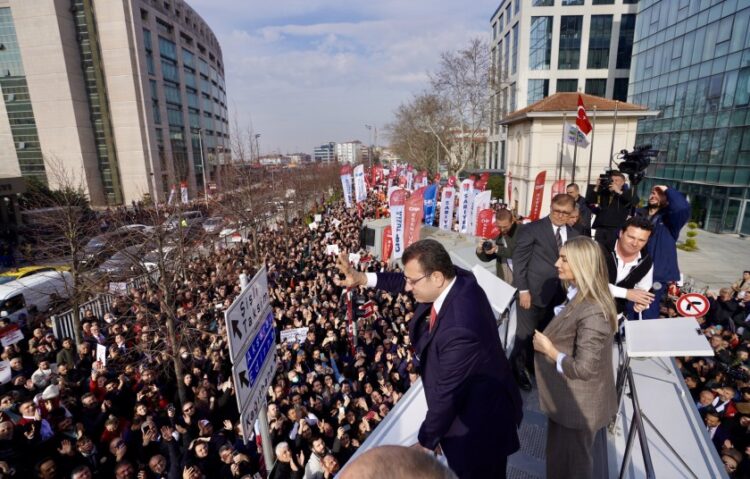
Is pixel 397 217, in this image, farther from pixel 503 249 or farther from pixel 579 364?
pixel 579 364

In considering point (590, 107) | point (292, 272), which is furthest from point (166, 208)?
point (590, 107)

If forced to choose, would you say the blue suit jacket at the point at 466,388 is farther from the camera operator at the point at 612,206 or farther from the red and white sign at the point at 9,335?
the red and white sign at the point at 9,335

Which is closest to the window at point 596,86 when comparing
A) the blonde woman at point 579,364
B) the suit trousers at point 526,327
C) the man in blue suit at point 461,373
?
the suit trousers at point 526,327

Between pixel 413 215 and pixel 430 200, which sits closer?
pixel 413 215

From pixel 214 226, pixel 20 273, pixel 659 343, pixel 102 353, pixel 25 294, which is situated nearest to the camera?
pixel 659 343

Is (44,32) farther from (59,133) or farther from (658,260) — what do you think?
(658,260)

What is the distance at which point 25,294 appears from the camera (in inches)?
507

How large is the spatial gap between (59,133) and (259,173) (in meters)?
25.7

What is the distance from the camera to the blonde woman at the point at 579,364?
232 cm

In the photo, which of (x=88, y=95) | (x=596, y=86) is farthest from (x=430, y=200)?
(x=88, y=95)

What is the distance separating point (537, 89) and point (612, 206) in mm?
40384

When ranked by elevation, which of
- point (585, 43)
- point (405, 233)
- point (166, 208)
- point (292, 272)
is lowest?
point (292, 272)

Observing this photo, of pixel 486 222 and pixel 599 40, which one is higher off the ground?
pixel 599 40

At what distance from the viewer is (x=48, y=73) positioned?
35.3 metres
